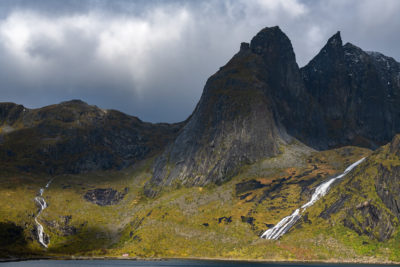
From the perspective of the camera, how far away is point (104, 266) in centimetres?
19312

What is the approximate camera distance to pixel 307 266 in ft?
623

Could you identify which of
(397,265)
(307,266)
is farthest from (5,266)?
(397,265)

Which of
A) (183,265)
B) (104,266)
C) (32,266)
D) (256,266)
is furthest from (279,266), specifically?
(32,266)

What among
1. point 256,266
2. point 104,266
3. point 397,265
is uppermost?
point 104,266

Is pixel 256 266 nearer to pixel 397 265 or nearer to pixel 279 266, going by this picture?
pixel 279 266

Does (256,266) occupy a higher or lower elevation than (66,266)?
lower

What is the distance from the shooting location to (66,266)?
191m

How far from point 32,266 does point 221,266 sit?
71473 millimetres

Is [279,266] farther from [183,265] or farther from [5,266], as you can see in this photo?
[5,266]

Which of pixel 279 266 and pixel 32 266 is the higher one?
pixel 32 266

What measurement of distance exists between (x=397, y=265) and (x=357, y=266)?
52.9ft

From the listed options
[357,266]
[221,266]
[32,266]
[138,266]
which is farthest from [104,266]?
[357,266]

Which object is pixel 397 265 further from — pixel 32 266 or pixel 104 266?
pixel 32 266

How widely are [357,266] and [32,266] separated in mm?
122693
